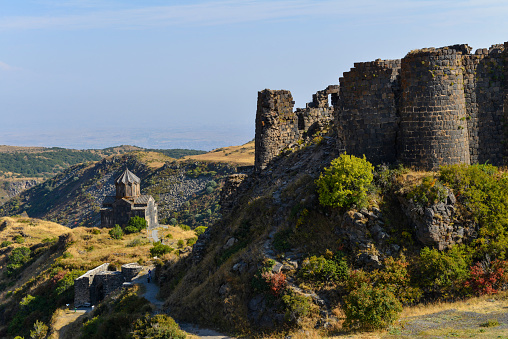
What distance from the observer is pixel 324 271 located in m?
17.2

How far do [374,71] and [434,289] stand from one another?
768 centimetres

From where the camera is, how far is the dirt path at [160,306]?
57.8ft

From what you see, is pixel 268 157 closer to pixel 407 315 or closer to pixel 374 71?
pixel 374 71

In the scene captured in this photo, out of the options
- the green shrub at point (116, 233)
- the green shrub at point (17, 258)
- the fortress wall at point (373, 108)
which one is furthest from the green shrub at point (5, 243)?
the fortress wall at point (373, 108)

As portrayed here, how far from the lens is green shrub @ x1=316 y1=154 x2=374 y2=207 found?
17859 millimetres

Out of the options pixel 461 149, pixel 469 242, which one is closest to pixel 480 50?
pixel 461 149

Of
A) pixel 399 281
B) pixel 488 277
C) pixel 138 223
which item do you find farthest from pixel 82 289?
pixel 488 277

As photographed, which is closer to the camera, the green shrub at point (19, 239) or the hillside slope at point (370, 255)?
the hillside slope at point (370, 255)

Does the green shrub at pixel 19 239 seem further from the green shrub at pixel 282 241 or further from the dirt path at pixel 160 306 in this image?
the green shrub at pixel 282 241

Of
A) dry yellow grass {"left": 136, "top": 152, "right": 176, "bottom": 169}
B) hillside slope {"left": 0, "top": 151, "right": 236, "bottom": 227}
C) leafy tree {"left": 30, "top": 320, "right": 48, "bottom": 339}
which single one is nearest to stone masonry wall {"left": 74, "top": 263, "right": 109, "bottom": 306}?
leafy tree {"left": 30, "top": 320, "right": 48, "bottom": 339}

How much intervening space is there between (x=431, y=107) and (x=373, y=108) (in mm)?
1960

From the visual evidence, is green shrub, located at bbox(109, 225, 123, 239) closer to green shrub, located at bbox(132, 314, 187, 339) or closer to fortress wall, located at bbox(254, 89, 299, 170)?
fortress wall, located at bbox(254, 89, 299, 170)

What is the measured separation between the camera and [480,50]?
19.2 meters

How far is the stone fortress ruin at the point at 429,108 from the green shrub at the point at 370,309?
17.1ft
